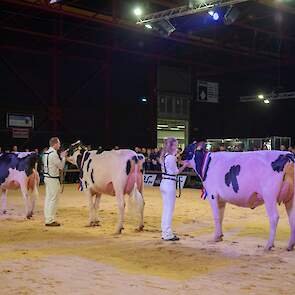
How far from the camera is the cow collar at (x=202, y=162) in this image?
8.97m

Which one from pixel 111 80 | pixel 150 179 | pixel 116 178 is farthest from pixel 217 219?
pixel 111 80

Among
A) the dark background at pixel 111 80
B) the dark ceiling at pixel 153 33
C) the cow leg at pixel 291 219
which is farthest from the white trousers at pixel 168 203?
the dark background at pixel 111 80

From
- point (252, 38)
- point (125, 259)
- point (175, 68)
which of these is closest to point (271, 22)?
point (252, 38)

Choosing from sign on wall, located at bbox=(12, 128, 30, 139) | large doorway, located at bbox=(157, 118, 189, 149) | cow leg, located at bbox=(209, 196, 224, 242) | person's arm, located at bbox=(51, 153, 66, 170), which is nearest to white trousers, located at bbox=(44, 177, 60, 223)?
person's arm, located at bbox=(51, 153, 66, 170)

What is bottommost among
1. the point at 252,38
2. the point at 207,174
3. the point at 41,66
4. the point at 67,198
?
the point at 67,198

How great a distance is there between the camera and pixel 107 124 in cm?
2734

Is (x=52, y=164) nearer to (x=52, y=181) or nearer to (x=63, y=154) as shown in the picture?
(x=52, y=181)

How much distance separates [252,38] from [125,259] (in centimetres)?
2081

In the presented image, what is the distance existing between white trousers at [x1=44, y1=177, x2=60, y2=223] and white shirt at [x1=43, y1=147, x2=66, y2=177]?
0.43ft

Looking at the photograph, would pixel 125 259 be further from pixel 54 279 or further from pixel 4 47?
pixel 4 47

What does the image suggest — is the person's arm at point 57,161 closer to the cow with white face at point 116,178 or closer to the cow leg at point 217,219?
the cow with white face at point 116,178

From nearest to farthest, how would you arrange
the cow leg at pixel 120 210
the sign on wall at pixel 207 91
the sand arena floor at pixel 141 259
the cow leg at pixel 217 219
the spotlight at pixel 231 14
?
the sand arena floor at pixel 141 259
the cow leg at pixel 217 219
the cow leg at pixel 120 210
the spotlight at pixel 231 14
the sign on wall at pixel 207 91

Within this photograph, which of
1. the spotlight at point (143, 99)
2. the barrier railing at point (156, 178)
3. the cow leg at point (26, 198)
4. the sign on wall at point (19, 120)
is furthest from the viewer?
the spotlight at point (143, 99)

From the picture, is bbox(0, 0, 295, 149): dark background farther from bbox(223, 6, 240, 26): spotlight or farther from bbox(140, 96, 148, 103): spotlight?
bbox(223, 6, 240, 26): spotlight
